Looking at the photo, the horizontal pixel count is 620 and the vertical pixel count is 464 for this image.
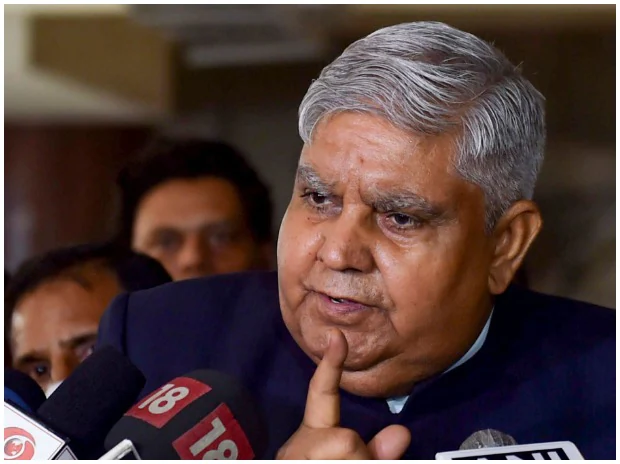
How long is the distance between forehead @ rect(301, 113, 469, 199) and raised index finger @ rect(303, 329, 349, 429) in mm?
288

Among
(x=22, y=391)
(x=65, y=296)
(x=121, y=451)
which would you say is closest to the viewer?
(x=121, y=451)

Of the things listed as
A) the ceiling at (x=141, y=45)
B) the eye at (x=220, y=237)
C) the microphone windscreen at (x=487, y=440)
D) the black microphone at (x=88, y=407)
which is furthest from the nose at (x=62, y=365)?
the microphone windscreen at (x=487, y=440)

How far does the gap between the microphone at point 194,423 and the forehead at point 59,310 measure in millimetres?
302

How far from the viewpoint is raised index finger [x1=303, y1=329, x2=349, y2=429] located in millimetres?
1222

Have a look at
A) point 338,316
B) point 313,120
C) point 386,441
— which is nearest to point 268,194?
point 313,120

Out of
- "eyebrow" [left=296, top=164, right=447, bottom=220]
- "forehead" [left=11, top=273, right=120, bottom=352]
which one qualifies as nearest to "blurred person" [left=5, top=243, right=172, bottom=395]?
"forehead" [left=11, top=273, right=120, bottom=352]

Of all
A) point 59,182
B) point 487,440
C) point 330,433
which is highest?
point 59,182

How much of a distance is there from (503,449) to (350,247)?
1.33 feet

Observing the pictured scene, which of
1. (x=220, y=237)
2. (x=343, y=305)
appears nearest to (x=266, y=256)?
(x=220, y=237)

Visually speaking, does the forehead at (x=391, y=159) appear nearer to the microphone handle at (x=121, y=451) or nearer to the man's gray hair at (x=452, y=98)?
the man's gray hair at (x=452, y=98)

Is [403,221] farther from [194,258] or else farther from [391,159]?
[194,258]

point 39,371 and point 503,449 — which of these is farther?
point 39,371

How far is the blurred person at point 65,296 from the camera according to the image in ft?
5.18

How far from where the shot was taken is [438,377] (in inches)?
57.3
